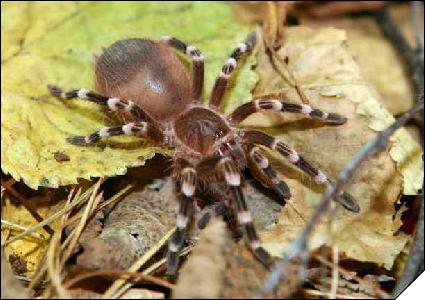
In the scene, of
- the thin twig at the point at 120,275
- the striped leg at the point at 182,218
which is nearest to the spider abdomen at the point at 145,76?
the striped leg at the point at 182,218

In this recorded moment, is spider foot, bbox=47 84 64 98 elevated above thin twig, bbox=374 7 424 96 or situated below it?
below

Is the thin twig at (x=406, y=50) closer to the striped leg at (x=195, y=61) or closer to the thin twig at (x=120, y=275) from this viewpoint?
the striped leg at (x=195, y=61)

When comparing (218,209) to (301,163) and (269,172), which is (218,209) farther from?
(301,163)

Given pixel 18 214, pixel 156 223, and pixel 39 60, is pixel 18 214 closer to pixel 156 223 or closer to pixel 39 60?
pixel 156 223

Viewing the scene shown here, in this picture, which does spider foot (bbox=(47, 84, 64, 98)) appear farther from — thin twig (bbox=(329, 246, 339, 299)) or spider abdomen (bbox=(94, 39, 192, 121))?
thin twig (bbox=(329, 246, 339, 299))

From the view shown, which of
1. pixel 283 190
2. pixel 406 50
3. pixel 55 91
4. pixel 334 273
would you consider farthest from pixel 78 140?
pixel 406 50

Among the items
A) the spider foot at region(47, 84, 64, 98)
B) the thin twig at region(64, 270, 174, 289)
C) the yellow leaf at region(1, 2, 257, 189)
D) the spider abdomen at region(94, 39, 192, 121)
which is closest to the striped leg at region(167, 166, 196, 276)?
the thin twig at region(64, 270, 174, 289)

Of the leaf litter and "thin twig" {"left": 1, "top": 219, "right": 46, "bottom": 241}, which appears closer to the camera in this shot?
the leaf litter

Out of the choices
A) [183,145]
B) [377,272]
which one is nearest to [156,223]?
[183,145]
